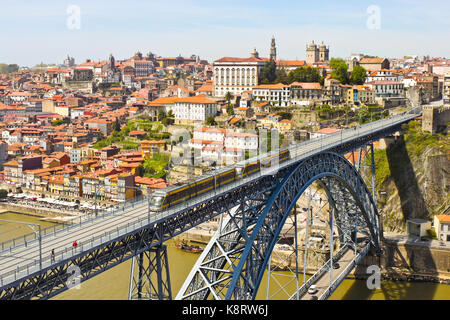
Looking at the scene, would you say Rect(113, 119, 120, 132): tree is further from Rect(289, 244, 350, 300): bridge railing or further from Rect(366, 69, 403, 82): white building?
Rect(289, 244, 350, 300): bridge railing

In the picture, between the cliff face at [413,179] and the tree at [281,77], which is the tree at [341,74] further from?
the cliff face at [413,179]

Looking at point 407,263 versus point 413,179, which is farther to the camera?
point 413,179

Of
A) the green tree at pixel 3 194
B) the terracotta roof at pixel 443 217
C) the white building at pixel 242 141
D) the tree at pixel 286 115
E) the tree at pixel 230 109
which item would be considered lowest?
the green tree at pixel 3 194

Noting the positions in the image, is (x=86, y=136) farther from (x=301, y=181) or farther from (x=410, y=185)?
A: (x=301, y=181)

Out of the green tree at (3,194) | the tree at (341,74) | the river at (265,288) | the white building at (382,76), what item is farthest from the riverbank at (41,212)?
the white building at (382,76)

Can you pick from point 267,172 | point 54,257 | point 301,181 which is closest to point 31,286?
point 54,257

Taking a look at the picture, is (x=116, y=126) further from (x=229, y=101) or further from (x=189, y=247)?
(x=189, y=247)

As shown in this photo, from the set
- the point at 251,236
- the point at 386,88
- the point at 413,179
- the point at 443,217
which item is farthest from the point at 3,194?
the point at 386,88
